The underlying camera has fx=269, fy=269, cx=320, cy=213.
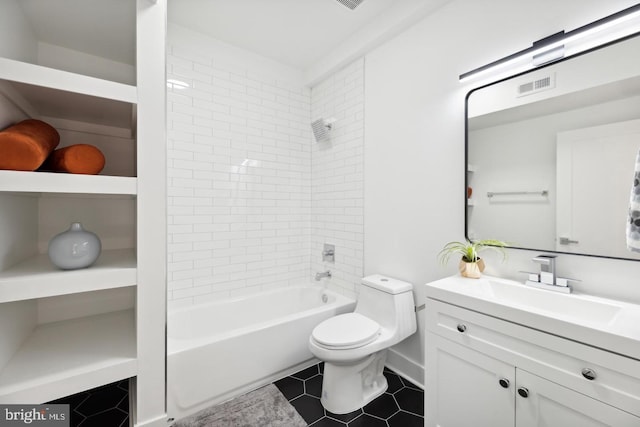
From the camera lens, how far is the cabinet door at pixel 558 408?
2.94ft

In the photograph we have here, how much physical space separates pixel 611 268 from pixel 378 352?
134 centimetres

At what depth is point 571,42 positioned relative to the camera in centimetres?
131

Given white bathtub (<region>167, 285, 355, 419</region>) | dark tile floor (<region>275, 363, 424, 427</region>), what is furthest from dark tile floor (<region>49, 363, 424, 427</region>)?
white bathtub (<region>167, 285, 355, 419</region>)

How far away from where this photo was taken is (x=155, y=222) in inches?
51.9

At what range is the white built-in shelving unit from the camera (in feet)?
3.72

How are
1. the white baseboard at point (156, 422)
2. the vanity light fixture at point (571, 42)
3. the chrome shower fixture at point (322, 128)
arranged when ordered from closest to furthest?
the vanity light fixture at point (571, 42) → the white baseboard at point (156, 422) → the chrome shower fixture at point (322, 128)

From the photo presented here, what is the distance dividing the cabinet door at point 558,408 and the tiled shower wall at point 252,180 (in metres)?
1.50

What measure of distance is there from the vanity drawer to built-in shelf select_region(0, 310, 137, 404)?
1.58 m

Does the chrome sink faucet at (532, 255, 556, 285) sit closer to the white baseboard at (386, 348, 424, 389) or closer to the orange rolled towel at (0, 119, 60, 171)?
the white baseboard at (386, 348, 424, 389)

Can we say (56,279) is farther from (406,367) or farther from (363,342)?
(406,367)

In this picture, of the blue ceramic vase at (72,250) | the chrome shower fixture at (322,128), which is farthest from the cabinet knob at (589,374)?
the chrome shower fixture at (322,128)

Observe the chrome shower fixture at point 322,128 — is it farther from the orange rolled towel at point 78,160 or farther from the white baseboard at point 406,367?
the white baseboard at point 406,367

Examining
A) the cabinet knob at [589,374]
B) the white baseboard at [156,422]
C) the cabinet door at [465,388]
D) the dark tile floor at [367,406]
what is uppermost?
the cabinet knob at [589,374]

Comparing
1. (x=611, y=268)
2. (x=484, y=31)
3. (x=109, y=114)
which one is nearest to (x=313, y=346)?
(x=611, y=268)
